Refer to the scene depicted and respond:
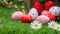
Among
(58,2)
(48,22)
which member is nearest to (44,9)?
(58,2)

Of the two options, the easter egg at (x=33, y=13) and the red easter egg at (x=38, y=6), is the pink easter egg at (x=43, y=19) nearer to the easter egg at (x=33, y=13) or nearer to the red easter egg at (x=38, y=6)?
the easter egg at (x=33, y=13)

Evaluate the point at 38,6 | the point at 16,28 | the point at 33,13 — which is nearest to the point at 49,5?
the point at 38,6

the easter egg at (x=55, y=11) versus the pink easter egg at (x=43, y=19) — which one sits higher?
the easter egg at (x=55, y=11)

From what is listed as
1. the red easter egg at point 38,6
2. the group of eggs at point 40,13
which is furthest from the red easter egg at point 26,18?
the red easter egg at point 38,6

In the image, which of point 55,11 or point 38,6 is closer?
point 55,11

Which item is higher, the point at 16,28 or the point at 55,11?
the point at 55,11

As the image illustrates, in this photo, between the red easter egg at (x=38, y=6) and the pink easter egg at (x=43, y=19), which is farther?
the red easter egg at (x=38, y=6)

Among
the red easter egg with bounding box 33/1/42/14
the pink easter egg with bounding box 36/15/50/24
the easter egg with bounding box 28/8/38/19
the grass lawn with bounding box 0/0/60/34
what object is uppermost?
the red easter egg with bounding box 33/1/42/14

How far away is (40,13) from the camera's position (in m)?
2.34

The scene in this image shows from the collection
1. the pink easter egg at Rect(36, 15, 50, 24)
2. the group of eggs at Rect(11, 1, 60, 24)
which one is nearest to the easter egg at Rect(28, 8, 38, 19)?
the group of eggs at Rect(11, 1, 60, 24)

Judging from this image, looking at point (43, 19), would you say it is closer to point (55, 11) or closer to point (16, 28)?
point (55, 11)

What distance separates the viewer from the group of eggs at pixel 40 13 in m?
2.11

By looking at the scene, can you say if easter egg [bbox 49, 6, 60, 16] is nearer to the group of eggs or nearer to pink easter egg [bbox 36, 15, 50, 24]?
the group of eggs

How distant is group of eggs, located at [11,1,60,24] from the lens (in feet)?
6.93
